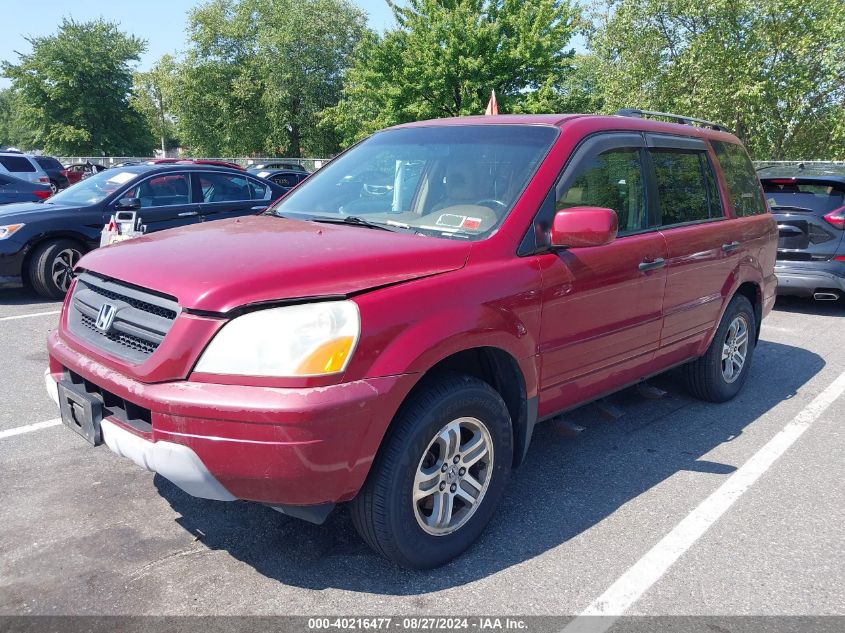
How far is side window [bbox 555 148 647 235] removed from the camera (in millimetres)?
3480

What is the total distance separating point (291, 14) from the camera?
41.9 m

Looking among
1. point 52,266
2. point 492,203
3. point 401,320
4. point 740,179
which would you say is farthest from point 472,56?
point 401,320

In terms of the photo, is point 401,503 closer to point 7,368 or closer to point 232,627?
point 232,627

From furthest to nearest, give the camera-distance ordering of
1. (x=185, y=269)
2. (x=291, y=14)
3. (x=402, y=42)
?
(x=291, y=14), (x=402, y=42), (x=185, y=269)

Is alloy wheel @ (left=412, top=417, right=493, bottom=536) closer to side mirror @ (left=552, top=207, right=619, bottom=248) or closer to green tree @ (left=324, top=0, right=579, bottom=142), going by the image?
side mirror @ (left=552, top=207, right=619, bottom=248)

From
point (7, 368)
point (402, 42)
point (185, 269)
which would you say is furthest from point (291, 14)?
point (185, 269)

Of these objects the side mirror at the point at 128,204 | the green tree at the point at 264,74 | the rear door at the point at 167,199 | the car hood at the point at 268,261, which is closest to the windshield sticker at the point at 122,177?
the rear door at the point at 167,199

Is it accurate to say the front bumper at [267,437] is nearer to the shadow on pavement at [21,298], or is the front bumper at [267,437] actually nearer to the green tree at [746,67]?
the shadow on pavement at [21,298]

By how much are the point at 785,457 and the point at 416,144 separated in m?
2.87

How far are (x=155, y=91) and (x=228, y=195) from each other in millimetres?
46584

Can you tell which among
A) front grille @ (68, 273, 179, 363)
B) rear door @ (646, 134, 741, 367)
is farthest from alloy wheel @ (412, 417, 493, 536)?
rear door @ (646, 134, 741, 367)

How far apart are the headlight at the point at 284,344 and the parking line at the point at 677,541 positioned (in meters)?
1.34

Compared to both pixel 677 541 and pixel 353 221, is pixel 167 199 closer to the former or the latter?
pixel 353 221

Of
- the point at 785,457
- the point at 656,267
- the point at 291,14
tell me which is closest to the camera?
the point at 656,267
